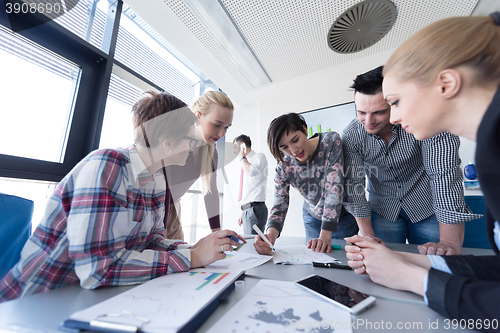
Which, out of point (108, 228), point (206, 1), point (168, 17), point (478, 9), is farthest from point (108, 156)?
point (478, 9)

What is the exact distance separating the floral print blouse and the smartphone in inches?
27.4

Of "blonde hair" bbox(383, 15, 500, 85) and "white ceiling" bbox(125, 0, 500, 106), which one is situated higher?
"white ceiling" bbox(125, 0, 500, 106)

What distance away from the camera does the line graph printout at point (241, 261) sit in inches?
29.0

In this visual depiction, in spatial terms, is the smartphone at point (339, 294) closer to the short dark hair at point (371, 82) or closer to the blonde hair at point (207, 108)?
the short dark hair at point (371, 82)

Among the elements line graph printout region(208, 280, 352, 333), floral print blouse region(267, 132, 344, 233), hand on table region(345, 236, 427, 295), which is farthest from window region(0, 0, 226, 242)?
hand on table region(345, 236, 427, 295)

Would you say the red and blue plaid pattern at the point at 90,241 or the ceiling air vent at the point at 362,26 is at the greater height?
the ceiling air vent at the point at 362,26

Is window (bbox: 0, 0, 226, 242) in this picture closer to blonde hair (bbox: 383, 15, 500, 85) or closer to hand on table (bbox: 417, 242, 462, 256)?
blonde hair (bbox: 383, 15, 500, 85)

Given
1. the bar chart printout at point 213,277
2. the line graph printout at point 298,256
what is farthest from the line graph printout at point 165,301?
the line graph printout at point 298,256

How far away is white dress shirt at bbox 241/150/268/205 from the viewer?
2.53m

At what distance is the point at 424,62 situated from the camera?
1.74 feet

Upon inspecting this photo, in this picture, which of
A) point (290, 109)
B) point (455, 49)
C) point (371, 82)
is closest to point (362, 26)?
point (371, 82)

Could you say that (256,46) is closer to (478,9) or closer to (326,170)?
(326,170)

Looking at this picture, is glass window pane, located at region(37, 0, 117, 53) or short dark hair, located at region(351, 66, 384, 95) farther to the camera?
glass window pane, located at region(37, 0, 117, 53)

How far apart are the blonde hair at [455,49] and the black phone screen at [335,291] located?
0.55m
